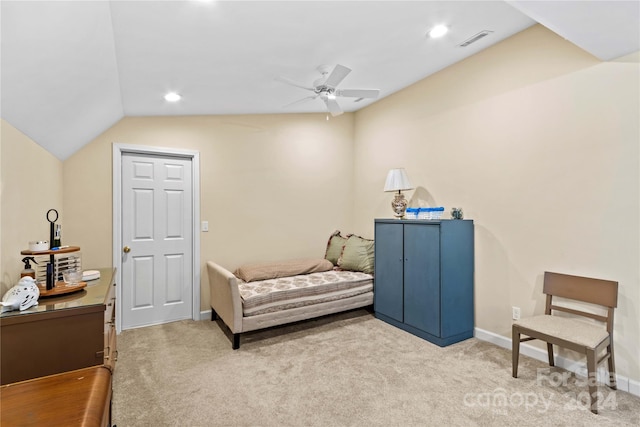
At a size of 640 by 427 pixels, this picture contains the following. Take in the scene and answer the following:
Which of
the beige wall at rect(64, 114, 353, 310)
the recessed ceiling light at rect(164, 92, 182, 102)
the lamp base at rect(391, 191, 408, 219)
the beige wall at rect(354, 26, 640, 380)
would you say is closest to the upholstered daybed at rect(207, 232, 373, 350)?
the beige wall at rect(64, 114, 353, 310)

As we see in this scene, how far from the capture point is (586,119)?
2502mm

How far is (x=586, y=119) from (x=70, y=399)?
3403 millimetres

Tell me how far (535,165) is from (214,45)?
2751 mm

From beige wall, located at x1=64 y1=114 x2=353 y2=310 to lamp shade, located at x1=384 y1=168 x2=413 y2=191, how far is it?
3.85 ft

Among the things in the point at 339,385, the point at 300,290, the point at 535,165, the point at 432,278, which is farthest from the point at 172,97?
the point at 535,165

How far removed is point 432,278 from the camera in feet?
10.3

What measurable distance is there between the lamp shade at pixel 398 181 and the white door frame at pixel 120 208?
2253 millimetres

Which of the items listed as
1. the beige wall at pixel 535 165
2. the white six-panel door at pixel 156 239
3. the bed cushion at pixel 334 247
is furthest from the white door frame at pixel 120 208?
the beige wall at pixel 535 165

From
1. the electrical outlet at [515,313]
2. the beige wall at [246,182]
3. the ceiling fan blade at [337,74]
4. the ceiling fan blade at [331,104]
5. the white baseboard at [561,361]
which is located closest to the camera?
the white baseboard at [561,361]

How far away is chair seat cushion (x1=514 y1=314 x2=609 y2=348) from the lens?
213cm

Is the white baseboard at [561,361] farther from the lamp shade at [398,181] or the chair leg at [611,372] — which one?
the lamp shade at [398,181]

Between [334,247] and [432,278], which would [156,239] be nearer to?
[334,247]

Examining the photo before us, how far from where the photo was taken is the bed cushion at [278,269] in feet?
12.2

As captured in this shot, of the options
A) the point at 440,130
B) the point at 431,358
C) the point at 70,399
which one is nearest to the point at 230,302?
the point at 431,358
